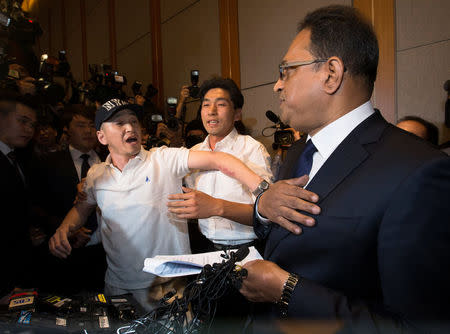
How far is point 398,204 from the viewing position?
2.19ft

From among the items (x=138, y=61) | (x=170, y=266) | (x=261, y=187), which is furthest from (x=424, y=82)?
(x=138, y=61)

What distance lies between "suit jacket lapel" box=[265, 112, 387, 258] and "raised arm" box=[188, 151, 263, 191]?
0.53m

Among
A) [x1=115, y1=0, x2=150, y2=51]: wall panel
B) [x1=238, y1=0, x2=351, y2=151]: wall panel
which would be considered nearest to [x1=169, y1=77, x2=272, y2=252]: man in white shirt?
[x1=238, y1=0, x2=351, y2=151]: wall panel

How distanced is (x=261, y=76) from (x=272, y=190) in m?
2.65

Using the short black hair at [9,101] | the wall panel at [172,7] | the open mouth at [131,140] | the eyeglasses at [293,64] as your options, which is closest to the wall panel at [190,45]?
the wall panel at [172,7]

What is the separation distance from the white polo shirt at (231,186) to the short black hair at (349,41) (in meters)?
0.97

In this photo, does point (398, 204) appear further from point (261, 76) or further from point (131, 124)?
point (261, 76)

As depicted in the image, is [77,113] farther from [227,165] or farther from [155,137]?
[227,165]

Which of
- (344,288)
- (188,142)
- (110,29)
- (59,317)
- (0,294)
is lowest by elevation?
(0,294)

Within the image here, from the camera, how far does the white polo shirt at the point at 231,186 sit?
1.77 m

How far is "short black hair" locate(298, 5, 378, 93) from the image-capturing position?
0.86 metres

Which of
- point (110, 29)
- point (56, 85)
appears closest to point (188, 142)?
point (56, 85)

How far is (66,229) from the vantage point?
1.51 metres

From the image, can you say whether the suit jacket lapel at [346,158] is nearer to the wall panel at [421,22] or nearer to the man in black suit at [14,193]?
the man in black suit at [14,193]
